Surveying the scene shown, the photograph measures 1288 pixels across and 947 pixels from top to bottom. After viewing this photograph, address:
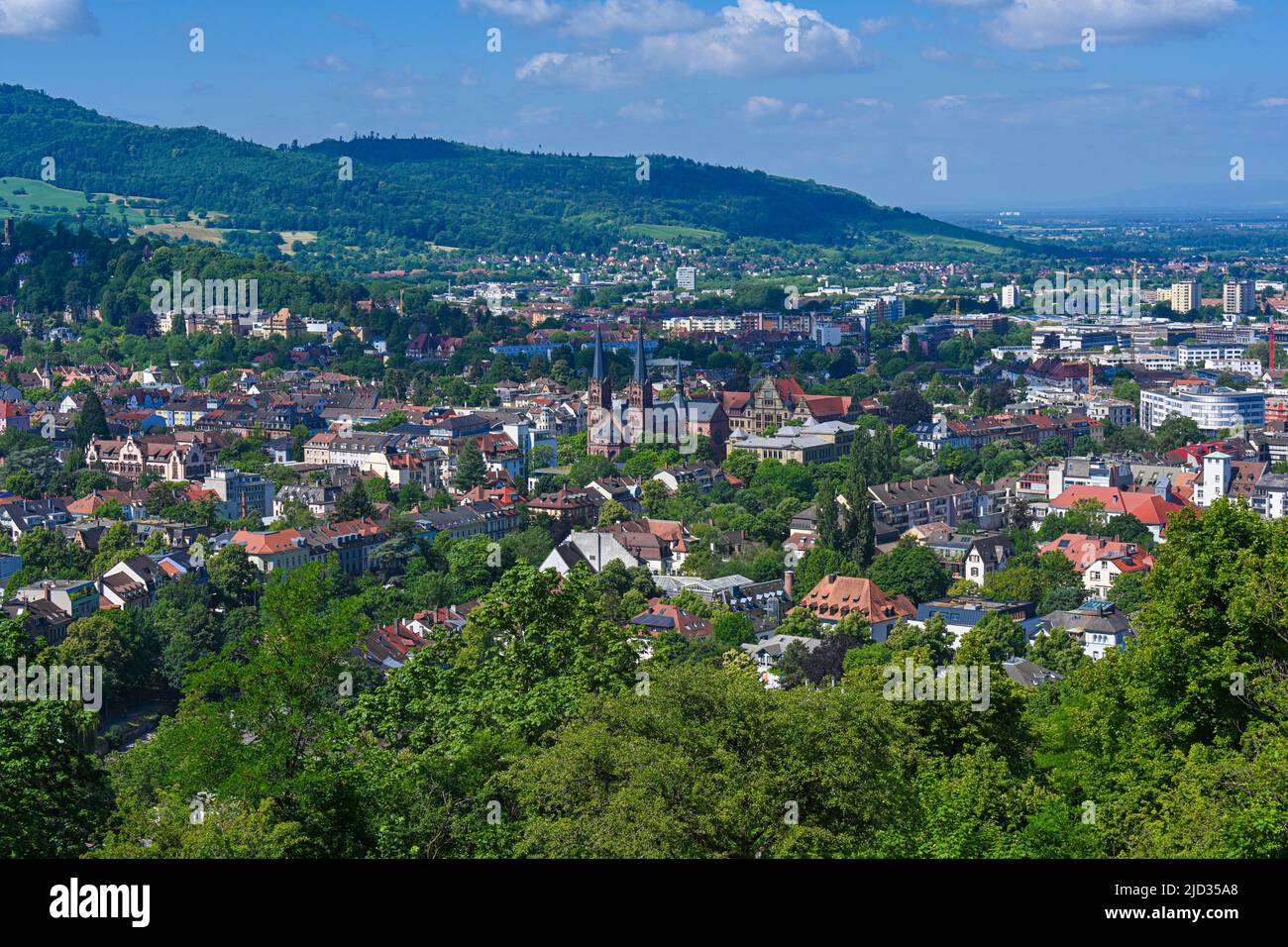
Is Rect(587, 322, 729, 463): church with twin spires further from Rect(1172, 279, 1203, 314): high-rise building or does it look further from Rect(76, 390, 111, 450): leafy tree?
Rect(1172, 279, 1203, 314): high-rise building

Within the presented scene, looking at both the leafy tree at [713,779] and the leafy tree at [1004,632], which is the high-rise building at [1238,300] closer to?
the leafy tree at [1004,632]

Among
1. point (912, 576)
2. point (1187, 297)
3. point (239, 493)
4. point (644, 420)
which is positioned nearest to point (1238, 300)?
point (1187, 297)

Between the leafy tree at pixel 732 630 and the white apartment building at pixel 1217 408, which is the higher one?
the white apartment building at pixel 1217 408

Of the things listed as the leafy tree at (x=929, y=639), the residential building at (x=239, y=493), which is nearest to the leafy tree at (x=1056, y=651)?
the leafy tree at (x=929, y=639)

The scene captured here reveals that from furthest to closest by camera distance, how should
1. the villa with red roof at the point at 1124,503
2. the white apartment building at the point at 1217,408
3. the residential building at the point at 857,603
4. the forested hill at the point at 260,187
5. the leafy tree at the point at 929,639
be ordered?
the forested hill at the point at 260,187 < the white apartment building at the point at 1217,408 < the villa with red roof at the point at 1124,503 < the residential building at the point at 857,603 < the leafy tree at the point at 929,639

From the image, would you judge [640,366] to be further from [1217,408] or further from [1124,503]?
[1217,408]
